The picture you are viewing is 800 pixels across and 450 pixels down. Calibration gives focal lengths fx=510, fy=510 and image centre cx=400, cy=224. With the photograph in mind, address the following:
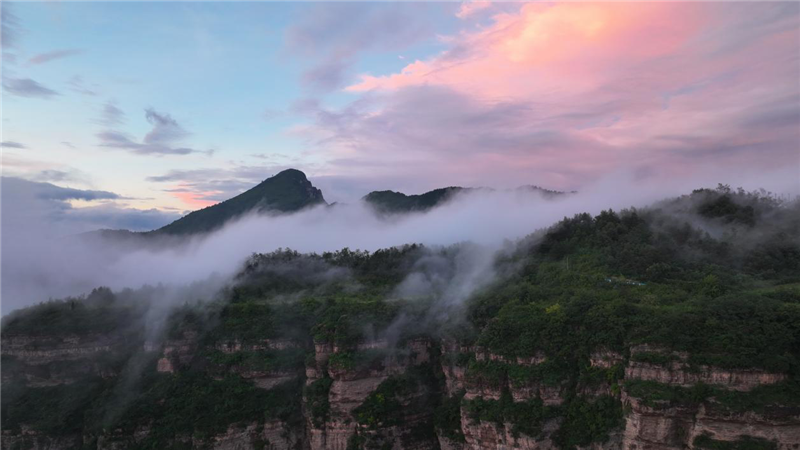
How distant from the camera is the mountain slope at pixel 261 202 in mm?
86938

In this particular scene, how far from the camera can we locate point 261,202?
292 ft

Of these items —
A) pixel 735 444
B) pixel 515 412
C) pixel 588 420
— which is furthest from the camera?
pixel 515 412

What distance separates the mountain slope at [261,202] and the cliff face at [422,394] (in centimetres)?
4359

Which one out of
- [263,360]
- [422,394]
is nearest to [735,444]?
[422,394]

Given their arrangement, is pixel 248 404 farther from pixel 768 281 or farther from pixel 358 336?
pixel 768 281

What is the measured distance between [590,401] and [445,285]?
2064cm

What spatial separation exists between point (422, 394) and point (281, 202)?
56.0m

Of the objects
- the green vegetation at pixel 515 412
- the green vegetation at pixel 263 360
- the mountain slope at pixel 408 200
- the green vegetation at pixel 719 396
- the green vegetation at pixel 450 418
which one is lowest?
the green vegetation at pixel 450 418

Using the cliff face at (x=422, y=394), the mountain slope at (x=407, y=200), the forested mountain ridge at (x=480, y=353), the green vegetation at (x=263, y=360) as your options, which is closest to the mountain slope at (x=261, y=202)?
the mountain slope at (x=407, y=200)

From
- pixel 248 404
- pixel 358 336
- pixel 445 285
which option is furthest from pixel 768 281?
pixel 248 404

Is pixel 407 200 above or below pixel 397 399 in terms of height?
above

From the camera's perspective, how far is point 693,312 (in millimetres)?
28047

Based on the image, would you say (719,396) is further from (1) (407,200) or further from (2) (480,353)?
(1) (407,200)

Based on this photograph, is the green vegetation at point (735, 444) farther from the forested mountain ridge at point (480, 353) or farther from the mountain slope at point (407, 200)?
the mountain slope at point (407, 200)
